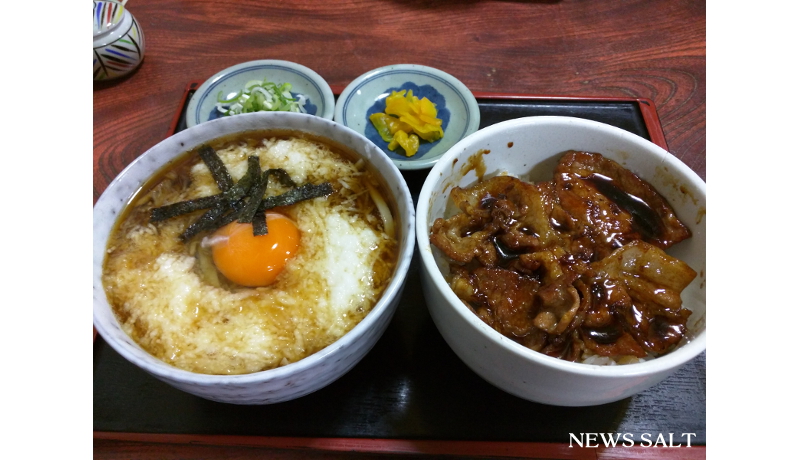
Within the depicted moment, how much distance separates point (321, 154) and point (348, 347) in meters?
0.83

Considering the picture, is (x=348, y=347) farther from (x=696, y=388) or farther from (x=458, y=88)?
(x=458, y=88)

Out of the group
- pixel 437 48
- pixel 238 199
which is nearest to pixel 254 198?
pixel 238 199

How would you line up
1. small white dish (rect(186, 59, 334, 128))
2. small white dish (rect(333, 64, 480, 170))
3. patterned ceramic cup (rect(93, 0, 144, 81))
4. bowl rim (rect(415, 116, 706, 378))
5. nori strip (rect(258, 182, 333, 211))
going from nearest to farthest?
bowl rim (rect(415, 116, 706, 378))
nori strip (rect(258, 182, 333, 211))
small white dish (rect(333, 64, 480, 170))
small white dish (rect(186, 59, 334, 128))
patterned ceramic cup (rect(93, 0, 144, 81))

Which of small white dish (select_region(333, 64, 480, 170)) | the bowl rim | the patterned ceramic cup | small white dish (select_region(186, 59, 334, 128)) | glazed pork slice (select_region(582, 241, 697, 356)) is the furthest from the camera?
the patterned ceramic cup

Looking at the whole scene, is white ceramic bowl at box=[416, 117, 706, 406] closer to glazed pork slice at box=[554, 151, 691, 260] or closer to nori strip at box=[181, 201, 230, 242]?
glazed pork slice at box=[554, 151, 691, 260]

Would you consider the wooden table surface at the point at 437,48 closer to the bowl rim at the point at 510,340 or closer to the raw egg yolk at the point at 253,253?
the bowl rim at the point at 510,340

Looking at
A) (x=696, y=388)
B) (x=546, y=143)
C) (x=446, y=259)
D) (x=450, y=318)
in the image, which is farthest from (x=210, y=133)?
(x=696, y=388)

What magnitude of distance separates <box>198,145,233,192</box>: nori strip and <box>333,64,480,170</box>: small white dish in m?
0.89

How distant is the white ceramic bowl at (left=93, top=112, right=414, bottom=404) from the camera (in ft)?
3.49

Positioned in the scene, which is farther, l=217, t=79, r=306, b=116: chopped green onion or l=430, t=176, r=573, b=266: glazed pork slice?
l=217, t=79, r=306, b=116: chopped green onion

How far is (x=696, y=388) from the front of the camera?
1467 mm

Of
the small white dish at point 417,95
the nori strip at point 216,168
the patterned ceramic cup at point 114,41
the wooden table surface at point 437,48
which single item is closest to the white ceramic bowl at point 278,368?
the nori strip at point 216,168

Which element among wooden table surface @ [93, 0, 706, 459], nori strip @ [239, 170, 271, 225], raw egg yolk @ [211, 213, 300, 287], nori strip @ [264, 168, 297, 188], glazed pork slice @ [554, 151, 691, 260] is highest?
wooden table surface @ [93, 0, 706, 459]

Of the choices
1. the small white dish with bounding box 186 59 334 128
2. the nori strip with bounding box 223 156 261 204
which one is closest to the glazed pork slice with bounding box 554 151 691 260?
the nori strip with bounding box 223 156 261 204
